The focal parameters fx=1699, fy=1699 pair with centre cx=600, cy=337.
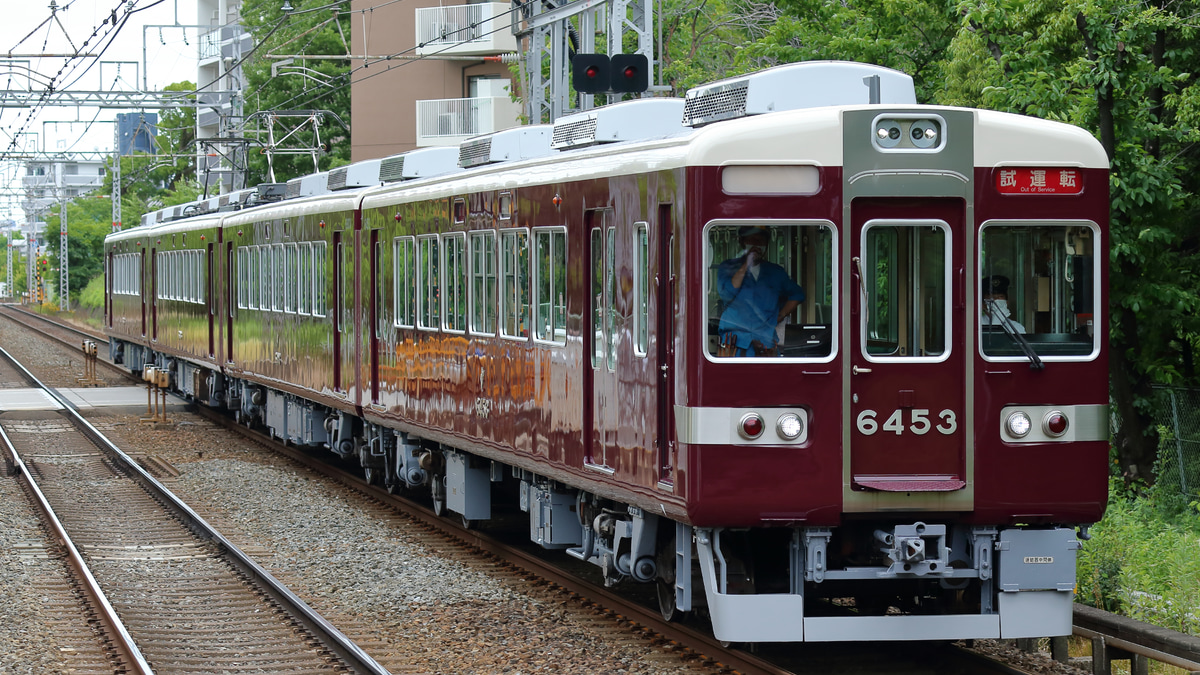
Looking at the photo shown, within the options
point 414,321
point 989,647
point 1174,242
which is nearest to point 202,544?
point 414,321

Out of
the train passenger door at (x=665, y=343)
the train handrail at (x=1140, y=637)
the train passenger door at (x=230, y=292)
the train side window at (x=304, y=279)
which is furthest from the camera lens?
the train passenger door at (x=230, y=292)

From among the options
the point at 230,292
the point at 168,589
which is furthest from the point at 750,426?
the point at 230,292

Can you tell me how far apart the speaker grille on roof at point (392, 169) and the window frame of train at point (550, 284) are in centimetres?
466

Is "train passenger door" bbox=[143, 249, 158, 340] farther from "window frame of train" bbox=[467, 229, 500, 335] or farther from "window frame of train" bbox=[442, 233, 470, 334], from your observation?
"window frame of train" bbox=[467, 229, 500, 335]

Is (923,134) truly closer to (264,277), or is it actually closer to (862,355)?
(862,355)

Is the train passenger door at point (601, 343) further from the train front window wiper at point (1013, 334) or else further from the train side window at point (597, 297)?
the train front window wiper at point (1013, 334)

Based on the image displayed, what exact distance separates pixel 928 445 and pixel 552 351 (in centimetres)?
290

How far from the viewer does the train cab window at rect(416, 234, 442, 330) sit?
42.0 ft

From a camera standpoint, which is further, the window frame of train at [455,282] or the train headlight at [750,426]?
the window frame of train at [455,282]

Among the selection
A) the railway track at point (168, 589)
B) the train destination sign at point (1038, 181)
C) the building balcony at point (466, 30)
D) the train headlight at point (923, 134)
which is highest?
the building balcony at point (466, 30)

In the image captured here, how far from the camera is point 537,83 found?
18250 millimetres

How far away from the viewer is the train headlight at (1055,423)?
8125mm

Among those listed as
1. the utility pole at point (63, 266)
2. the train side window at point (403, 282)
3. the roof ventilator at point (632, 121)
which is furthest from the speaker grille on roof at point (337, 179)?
the utility pole at point (63, 266)

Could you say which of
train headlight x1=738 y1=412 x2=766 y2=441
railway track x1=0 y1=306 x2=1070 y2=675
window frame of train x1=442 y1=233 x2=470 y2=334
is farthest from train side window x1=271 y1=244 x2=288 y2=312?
train headlight x1=738 y1=412 x2=766 y2=441
